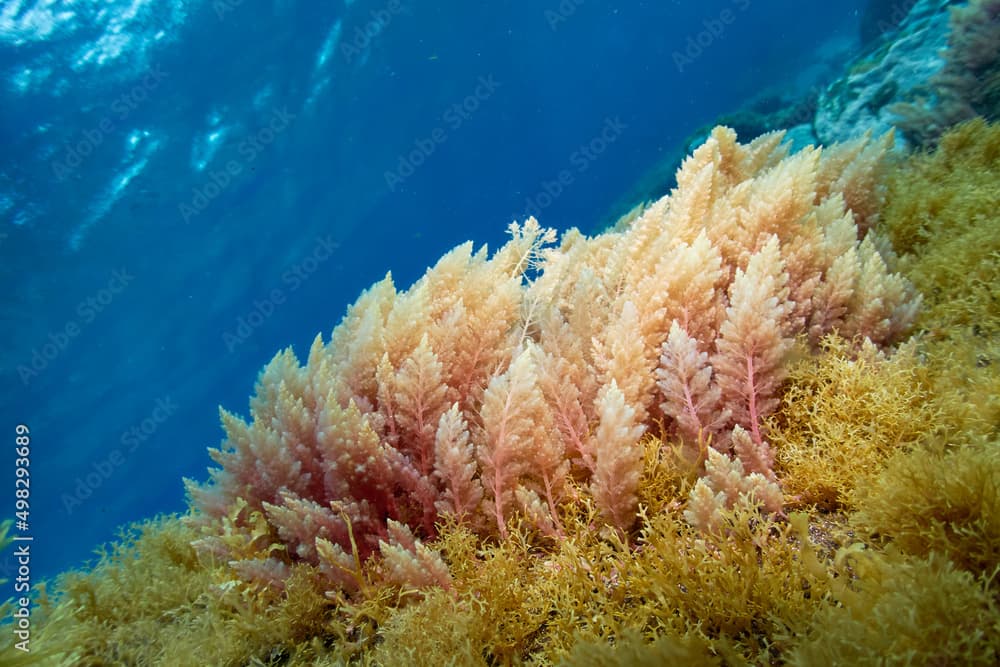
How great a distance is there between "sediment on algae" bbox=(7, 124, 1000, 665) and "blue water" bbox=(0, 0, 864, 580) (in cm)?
2206

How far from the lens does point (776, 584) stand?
143 cm

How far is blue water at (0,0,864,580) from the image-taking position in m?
19.8

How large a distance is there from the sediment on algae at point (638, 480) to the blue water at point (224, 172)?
22063mm

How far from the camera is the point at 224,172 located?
27.0m

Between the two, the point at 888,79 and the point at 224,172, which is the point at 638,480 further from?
the point at 224,172

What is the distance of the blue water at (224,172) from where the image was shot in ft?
65.0

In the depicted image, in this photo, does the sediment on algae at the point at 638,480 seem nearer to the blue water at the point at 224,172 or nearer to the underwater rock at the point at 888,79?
the underwater rock at the point at 888,79

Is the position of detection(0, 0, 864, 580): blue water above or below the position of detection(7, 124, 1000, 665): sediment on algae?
above

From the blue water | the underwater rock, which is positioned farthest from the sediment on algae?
the blue water

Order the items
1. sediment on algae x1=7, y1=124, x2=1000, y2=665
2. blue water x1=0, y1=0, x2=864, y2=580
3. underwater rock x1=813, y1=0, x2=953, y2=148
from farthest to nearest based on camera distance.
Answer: blue water x1=0, y1=0, x2=864, y2=580
underwater rock x1=813, y1=0, x2=953, y2=148
sediment on algae x1=7, y1=124, x2=1000, y2=665

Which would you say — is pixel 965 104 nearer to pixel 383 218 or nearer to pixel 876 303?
pixel 876 303

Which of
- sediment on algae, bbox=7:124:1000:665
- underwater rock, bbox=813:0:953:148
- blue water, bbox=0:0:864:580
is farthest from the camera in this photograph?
blue water, bbox=0:0:864:580

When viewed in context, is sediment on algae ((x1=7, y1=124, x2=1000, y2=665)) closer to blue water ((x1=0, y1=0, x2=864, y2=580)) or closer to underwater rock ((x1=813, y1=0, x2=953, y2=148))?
underwater rock ((x1=813, y1=0, x2=953, y2=148))

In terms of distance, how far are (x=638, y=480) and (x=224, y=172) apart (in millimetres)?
31298
